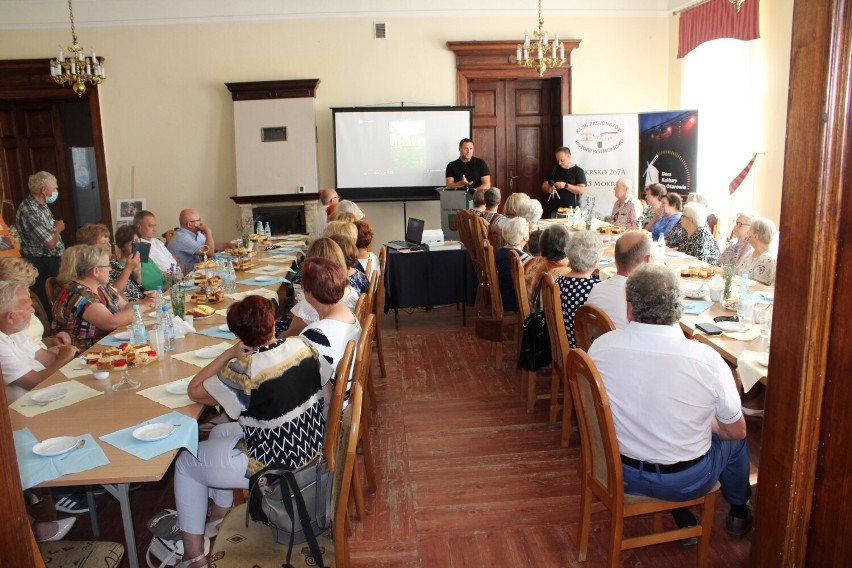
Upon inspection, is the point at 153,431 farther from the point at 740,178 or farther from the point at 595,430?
the point at 740,178

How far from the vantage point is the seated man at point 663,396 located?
2297 millimetres

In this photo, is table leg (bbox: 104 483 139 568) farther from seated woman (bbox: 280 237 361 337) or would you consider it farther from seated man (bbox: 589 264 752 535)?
seated man (bbox: 589 264 752 535)

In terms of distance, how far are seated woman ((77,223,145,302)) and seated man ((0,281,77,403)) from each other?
1.40 m

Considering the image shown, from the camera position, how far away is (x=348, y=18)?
9297 millimetres

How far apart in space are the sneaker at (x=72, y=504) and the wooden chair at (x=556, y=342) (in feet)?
7.84

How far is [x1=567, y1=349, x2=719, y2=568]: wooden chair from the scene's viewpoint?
2.31 metres

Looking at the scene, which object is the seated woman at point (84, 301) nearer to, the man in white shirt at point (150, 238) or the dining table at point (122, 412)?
the dining table at point (122, 412)

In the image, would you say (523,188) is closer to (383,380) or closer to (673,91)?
(673,91)

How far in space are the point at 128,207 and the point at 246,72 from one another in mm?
2449

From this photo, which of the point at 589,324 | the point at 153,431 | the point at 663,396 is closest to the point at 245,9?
the point at 589,324

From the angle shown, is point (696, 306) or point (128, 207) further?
point (128, 207)

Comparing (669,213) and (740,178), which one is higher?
(740,178)

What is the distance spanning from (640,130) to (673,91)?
2.74 ft

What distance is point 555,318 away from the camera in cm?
352
